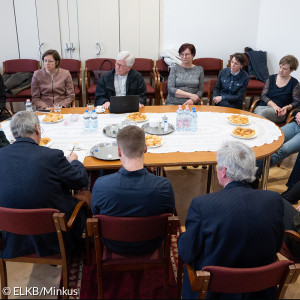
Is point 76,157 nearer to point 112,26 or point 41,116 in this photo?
point 41,116

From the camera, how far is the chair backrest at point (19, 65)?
520 centimetres

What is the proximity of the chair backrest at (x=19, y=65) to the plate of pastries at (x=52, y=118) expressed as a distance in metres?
2.47

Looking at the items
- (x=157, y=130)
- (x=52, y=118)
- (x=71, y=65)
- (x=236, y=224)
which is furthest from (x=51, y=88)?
(x=236, y=224)

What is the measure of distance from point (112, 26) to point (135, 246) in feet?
14.4

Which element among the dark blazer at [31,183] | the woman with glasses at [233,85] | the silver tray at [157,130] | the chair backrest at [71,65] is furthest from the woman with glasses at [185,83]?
the dark blazer at [31,183]

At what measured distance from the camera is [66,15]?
17.1ft

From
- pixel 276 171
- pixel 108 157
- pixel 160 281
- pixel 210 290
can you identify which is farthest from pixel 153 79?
pixel 210 290

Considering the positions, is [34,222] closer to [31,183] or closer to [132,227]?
[31,183]

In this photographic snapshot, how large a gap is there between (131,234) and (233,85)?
3025mm

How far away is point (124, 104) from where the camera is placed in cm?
331

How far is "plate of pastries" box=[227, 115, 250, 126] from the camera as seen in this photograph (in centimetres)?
301

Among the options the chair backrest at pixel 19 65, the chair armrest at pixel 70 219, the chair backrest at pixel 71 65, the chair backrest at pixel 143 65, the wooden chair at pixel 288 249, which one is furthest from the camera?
the chair backrest at pixel 143 65

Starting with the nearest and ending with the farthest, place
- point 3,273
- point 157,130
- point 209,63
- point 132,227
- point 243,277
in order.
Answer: point 243,277 < point 132,227 < point 3,273 < point 157,130 < point 209,63

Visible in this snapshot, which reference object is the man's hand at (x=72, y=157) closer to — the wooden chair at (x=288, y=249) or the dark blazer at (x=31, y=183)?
the dark blazer at (x=31, y=183)
